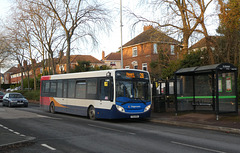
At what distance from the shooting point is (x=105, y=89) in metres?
14.7

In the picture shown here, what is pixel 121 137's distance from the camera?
32.1ft

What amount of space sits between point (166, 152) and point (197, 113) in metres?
10.5

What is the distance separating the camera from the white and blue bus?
14242 millimetres

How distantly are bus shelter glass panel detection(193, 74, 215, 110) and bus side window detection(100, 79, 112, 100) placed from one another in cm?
576

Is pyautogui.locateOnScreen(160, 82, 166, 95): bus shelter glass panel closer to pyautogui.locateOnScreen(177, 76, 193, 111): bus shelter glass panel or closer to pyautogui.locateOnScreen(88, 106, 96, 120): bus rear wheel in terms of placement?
pyautogui.locateOnScreen(177, 76, 193, 111): bus shelter glass panel

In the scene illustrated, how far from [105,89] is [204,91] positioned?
6.12 m

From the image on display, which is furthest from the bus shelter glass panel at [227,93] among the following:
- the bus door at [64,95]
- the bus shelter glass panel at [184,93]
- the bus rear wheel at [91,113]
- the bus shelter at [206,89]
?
the bus door at [64,95]

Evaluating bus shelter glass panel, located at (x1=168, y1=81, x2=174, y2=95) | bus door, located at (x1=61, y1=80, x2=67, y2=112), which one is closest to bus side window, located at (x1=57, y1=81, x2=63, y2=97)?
bus door, located at (x1=61, y1=80, x2=67, y2=112)

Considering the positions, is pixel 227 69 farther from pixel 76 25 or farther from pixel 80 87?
pixel 76 25

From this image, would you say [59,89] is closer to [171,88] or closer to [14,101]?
[171,88]

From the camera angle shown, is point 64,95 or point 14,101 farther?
point 14,101

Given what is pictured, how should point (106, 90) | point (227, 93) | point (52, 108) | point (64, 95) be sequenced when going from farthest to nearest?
point (52, 108) < point (64, 95) < point (106, 90) < point (227, 93)

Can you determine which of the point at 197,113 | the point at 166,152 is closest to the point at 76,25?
the point at 197,113

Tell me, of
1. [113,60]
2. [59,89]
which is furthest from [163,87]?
[113,60]
